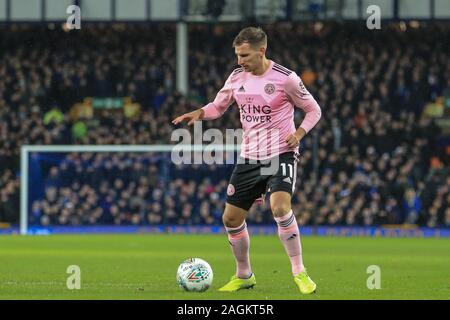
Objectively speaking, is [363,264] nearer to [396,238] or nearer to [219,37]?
[396,238]

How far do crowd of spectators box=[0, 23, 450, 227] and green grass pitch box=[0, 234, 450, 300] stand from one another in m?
1.81

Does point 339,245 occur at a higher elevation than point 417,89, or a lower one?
lower

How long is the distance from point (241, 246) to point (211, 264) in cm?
599

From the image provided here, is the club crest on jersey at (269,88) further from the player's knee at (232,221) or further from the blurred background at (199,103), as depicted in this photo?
the blurred background at (199,103)

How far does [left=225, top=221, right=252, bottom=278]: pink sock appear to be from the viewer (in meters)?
12.6

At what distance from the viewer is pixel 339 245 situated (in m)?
Answer: 27.2

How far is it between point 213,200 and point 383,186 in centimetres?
507

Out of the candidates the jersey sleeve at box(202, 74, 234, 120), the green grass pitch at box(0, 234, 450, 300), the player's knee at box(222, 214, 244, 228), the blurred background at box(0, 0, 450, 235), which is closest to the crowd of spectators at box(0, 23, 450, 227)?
the blurred background at box(0, 0, 450, 235)

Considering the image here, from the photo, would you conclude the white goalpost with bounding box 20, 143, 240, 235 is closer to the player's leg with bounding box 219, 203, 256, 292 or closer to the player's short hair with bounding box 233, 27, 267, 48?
the player's leg with bounding box 219, 203, 256, 292

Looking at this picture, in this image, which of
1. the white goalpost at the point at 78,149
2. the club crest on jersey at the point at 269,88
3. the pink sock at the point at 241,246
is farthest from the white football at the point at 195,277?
the white goalpost at the point at 78,149

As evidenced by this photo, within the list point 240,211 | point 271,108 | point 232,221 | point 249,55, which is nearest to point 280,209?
point 240,211

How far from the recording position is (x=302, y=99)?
12.3m

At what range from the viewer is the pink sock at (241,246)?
1262 cm

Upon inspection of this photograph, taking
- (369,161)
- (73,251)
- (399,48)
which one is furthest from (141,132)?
(73,251)
